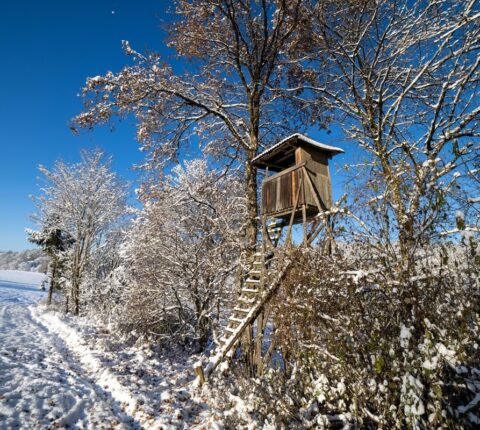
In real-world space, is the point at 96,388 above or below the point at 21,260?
below

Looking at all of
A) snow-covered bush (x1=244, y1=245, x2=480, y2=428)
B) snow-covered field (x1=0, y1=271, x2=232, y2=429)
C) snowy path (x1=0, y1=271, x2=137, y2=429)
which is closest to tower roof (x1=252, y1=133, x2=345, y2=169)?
snow-covered bush (x1=244, y1=245, x2=480, y2=428)

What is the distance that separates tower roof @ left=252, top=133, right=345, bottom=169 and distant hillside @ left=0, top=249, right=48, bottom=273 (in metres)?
78.2

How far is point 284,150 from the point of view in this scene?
30.8 ft

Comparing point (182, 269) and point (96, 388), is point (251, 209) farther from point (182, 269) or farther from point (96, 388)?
point (96, 388)

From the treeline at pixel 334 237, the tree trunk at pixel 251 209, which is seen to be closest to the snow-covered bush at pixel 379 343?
the treeline at pixel 334 237

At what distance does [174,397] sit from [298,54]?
10.6 metres

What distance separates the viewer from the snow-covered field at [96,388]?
458 centimetres

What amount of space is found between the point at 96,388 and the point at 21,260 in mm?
93612

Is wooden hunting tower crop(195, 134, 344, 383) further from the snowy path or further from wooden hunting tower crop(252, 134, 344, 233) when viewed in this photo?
the snowy path

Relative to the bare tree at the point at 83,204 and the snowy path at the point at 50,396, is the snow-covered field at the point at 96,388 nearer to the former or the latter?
the snowy path at the point at 50,396

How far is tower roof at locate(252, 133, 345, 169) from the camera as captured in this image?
847 centimetres

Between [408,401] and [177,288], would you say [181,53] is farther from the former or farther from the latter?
[408,401]

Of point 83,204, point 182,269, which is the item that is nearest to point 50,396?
point 182,269

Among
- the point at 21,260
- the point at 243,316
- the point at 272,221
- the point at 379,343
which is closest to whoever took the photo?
the point at 379,343
